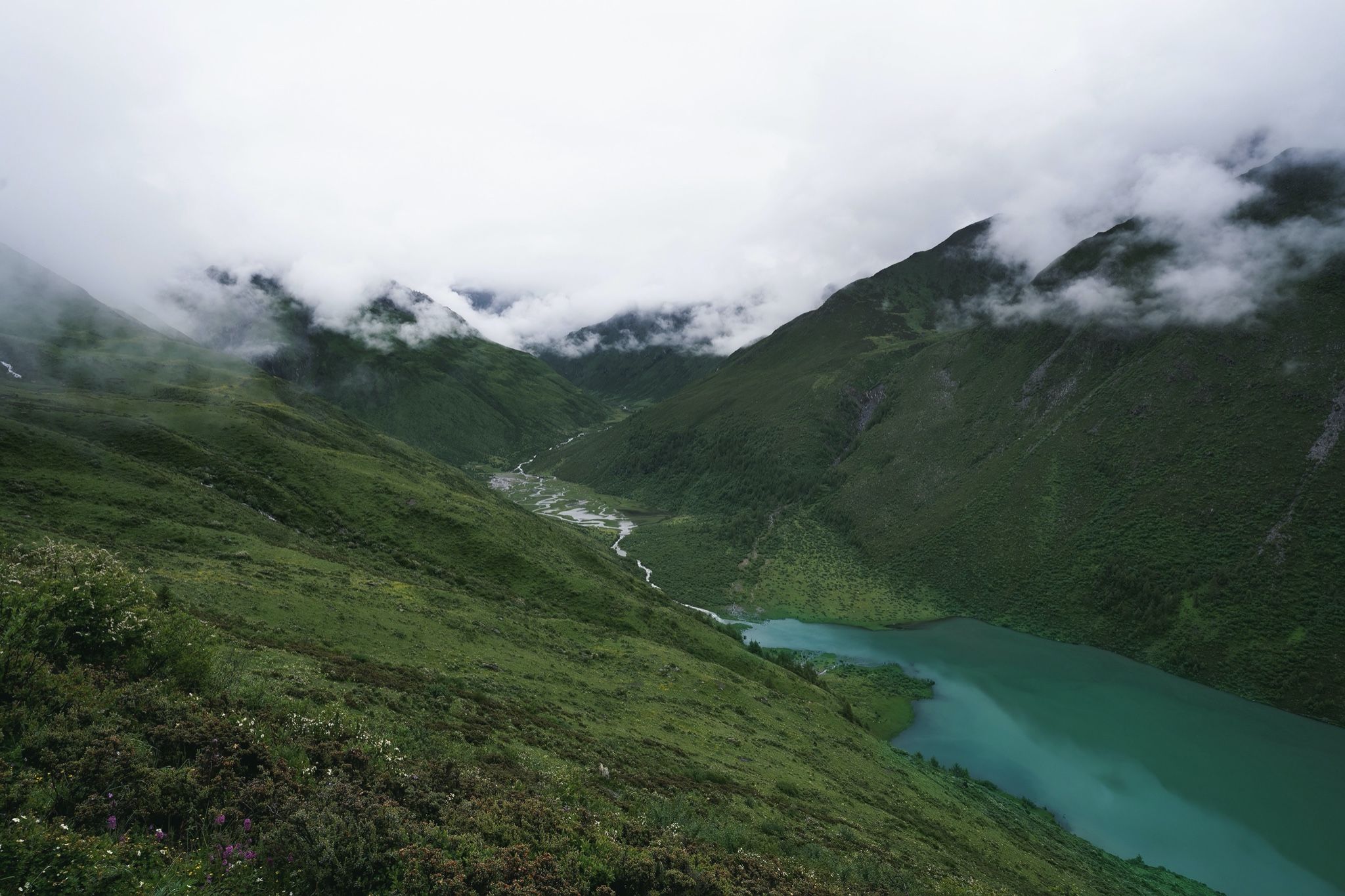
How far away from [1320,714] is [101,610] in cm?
12643

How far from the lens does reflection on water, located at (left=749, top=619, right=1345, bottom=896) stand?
55.8 metres

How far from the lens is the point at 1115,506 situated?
4828 inches

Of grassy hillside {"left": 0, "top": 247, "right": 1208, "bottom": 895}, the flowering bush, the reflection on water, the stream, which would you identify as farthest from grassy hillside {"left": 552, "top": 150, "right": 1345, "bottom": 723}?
the flowering bush

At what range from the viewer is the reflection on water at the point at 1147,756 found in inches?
2199

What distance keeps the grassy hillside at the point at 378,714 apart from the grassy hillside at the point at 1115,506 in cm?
5139

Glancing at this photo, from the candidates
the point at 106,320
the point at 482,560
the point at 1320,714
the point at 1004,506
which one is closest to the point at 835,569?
the point at 1004,506

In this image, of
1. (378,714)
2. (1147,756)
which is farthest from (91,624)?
(1147,756)

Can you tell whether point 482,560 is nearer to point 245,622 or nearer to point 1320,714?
point 245,622

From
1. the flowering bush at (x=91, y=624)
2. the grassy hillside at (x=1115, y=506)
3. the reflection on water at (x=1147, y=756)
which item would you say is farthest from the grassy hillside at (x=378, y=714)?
the grassy hillside at (x=1115, y=506)

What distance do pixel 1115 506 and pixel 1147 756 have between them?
222ft

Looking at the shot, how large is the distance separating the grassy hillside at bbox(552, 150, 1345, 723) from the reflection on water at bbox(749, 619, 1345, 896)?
9.67 metres

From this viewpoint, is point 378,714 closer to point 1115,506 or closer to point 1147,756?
point 1147,756

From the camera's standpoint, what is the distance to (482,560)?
6969 cm

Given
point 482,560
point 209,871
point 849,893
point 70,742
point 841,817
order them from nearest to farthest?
point 209,871 → point 70,742 → point 849,893 → point 841,817 → point 482,560
